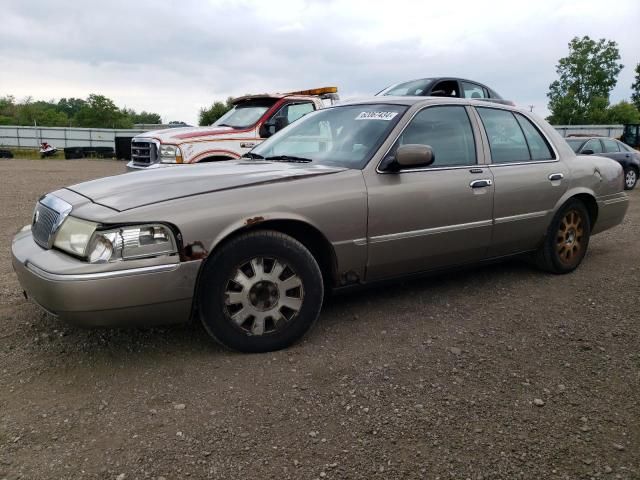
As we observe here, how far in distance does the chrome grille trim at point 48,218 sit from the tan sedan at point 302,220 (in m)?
0.01

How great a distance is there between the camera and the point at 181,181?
3.10m

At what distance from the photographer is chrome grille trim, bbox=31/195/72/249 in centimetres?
290

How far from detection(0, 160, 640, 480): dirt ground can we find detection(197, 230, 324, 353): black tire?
131 mm

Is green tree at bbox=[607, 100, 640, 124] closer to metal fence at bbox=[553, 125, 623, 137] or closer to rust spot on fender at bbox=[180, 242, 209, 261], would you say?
metal fence at bbox=[553, 125, 623, 137]

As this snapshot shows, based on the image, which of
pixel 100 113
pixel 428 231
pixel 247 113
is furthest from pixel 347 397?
pixel 100 113

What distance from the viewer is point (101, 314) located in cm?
264

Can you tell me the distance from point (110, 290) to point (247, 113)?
20.6 feet

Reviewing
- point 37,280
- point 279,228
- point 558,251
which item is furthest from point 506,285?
point 37,280

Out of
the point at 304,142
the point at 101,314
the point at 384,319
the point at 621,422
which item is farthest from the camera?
the point at 304,142

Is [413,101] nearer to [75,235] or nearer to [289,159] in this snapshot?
[289,159]

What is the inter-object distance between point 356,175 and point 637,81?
2564 inches

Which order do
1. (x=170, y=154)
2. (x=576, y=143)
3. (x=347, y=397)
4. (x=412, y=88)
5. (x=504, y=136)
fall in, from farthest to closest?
1. (x=576, y=143)
2. (x=412, y=88)
3. (x=170, y=154)
4. (x=504, y=136)
5. (x=347, y=397)

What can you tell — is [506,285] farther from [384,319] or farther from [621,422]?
[621,422]

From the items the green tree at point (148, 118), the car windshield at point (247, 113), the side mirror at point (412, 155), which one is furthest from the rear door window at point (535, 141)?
the green tree at point (148, 118)
